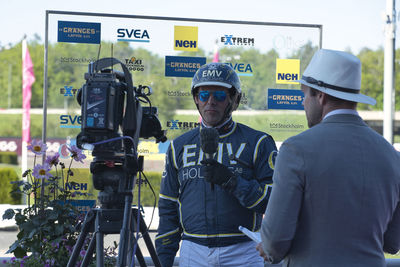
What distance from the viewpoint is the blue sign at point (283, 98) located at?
208 inches

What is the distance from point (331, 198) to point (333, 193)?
0.06 feet

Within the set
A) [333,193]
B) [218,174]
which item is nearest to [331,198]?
[333,193]

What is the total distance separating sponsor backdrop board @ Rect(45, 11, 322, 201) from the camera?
499 centimetres

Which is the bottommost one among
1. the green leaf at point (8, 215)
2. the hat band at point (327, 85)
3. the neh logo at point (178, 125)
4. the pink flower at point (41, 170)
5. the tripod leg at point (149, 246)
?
the green leaf at point (8, 215)

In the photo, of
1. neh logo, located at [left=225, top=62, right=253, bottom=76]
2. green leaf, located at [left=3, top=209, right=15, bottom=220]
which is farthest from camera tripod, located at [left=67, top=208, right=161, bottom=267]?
neh logo, located at [left=225, top=62, right=253, bottom=76]

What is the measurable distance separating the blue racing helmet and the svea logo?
2487 millimetres

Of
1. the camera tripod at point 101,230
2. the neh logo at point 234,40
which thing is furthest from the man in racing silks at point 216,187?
the neh logo at point 234,40

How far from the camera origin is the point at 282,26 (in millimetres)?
5246

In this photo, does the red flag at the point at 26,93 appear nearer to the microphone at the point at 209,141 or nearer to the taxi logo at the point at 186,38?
the taxi logo at the point at 186,38

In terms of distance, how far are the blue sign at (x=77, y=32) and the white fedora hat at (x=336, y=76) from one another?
3.44 metres

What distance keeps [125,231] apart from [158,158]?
288cm

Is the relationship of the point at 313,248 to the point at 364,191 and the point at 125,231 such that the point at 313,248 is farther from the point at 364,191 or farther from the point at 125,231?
the point at 125,231

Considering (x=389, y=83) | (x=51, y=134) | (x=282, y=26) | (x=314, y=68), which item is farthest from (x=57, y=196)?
(x=389, y=83)

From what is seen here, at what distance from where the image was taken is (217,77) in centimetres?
276
